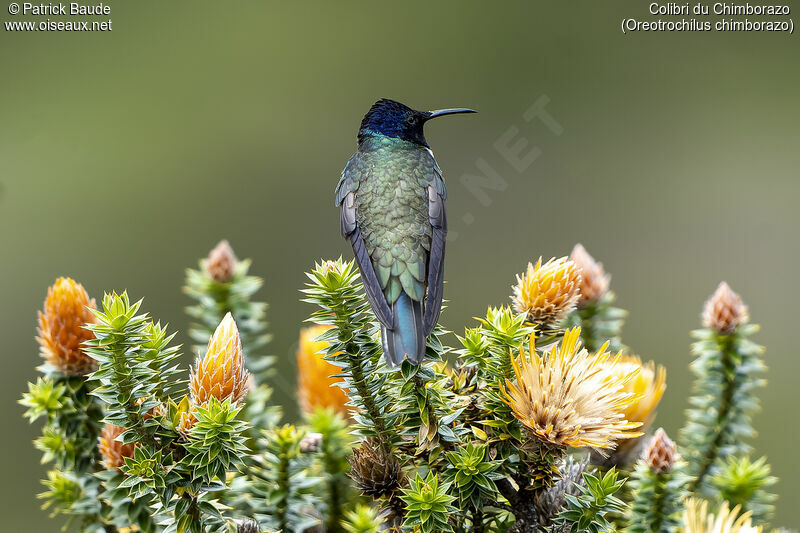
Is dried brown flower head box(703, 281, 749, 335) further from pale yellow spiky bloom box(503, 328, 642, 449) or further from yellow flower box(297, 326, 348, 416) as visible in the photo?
yellow flower box(297, 326, 348, 416)

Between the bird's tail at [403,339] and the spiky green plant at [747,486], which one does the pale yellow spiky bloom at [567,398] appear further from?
the spiky green plant at [747,486]

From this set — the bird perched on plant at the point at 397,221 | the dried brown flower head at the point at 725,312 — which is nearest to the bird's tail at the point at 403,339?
the bird perched on plant at the point at 397,221

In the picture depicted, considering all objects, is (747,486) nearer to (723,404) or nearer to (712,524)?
(723,404)

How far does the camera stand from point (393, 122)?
150cm

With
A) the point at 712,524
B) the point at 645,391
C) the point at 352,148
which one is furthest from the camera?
the point at 352,148

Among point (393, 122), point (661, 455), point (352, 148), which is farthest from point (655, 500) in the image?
point (352, 148)

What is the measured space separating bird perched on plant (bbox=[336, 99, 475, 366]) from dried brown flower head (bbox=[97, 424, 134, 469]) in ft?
0.98

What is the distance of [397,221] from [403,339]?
413 millimetres

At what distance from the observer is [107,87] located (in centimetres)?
568

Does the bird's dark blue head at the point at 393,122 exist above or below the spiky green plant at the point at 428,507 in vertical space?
above

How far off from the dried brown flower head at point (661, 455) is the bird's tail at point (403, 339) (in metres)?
0.26

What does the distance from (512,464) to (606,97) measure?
505cm

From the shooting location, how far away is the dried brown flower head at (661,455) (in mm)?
809

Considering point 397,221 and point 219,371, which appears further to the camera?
point 397,221
